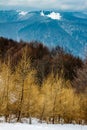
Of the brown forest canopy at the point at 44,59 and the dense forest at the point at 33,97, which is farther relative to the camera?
the brown forest canopy at the point at 44,59

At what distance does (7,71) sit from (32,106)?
8.04 m

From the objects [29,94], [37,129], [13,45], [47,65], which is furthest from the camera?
[13,45]

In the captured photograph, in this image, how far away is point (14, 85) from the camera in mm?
55594

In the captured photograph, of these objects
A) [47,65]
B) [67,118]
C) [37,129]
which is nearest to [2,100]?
[37,129]

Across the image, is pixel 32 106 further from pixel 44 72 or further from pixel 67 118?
pixel 44 72

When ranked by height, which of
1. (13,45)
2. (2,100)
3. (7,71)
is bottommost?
(13,45)

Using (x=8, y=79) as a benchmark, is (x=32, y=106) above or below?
below

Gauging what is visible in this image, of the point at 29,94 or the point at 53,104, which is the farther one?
the point at 53,104

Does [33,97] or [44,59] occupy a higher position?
[33,97]

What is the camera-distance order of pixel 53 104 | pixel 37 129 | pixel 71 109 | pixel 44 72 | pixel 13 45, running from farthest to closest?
pixel 13 45, pixel 44 72, pixel 71 109, pixel 53 104, pixel 37 129

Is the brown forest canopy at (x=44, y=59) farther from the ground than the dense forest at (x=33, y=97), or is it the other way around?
the dense forest at (x=33, y=97)

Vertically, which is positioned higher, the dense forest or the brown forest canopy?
the dense forest

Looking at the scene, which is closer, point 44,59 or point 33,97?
point 33,97

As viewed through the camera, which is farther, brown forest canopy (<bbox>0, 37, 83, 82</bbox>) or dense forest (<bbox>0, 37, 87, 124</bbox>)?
brown forest canopy (<bbox>0, 37, 83, 82</bbox>)
